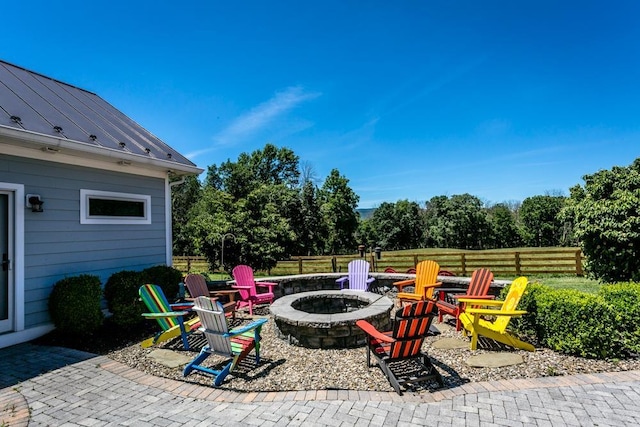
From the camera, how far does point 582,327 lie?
386 centimetres

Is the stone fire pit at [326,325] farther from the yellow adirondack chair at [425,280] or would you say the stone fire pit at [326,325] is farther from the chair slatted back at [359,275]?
the chair slatted back at [359,275]

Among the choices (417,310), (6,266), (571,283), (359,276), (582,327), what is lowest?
(571,283)

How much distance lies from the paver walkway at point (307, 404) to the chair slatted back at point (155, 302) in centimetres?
110

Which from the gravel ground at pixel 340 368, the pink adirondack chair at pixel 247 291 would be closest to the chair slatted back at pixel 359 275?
the pink adirondack chair at pixel 247 291

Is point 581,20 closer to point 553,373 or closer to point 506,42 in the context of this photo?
point 506,42

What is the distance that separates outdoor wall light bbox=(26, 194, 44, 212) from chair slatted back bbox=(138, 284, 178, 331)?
2039mm

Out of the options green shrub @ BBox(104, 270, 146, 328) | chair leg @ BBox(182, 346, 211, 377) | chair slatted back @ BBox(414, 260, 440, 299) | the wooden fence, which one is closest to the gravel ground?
chair leg @ BBox(182, 346, 211, 377)

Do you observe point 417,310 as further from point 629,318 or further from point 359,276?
point 359,276

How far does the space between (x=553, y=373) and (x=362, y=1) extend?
796 cm

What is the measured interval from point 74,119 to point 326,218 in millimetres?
20839

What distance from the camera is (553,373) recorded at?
3.43 meters

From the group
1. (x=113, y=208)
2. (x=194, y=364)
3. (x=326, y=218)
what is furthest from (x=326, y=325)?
(x=326, y=218)

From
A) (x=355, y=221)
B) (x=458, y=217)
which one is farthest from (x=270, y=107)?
(x=458, y=217)

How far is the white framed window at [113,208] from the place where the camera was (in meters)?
5.60
